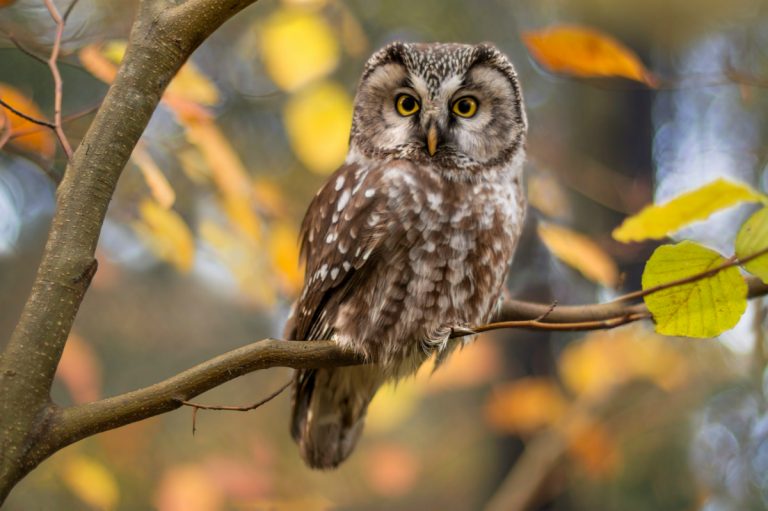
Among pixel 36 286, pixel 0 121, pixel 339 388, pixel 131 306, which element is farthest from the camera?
pixel 131 306

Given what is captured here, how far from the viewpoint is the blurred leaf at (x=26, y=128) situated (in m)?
2.23

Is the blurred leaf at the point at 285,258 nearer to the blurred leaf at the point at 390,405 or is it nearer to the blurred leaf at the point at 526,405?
the blurred leaf at the point at 390,405

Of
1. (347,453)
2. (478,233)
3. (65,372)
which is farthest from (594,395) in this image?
(65,372)

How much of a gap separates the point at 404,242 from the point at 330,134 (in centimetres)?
105

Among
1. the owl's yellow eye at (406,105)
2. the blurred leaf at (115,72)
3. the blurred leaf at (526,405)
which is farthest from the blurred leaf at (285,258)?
the blurred leaf at (526,405)

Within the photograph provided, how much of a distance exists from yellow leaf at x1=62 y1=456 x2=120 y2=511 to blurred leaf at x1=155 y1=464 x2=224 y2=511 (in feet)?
0.90

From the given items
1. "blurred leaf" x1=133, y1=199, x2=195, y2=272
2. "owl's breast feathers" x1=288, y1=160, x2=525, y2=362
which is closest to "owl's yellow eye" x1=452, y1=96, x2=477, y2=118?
"owl's breast feathers" x1=288, y1=160, x2=525, y2=362

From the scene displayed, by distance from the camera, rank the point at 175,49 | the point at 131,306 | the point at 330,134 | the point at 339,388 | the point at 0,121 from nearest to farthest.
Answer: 1. the point at 175,49
2. the point at 0,121
3. the point at 339,388
4. the point at 330,134
5. the point at 131,306

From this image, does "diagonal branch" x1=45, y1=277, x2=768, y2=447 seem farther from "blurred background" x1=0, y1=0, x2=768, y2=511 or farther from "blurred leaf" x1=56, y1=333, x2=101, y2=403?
"blurred leaf" x1=56, y1=333, x2=101, y2=403

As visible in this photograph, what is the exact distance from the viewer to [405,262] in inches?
91.5

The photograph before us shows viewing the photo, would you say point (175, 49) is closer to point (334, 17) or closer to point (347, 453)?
point (347, 453)

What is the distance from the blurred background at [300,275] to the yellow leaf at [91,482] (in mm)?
16

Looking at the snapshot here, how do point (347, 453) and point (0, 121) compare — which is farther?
point (347, 453)

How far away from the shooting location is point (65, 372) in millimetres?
3686
